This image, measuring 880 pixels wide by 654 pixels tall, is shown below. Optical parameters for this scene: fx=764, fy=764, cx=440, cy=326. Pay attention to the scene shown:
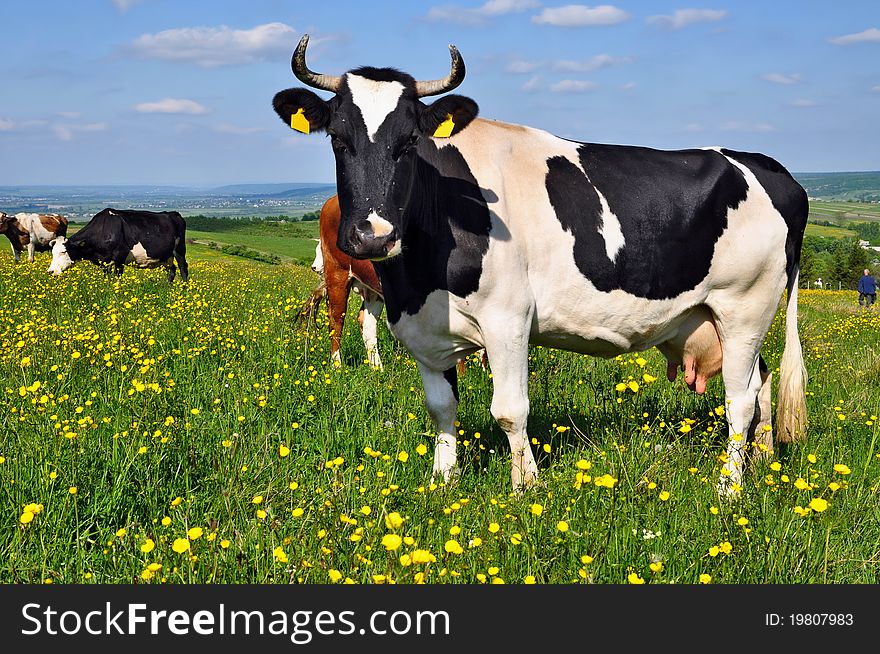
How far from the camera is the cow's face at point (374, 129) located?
4.38m

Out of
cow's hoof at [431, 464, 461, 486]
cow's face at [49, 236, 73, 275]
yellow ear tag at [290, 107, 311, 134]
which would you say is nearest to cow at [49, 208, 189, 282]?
cow's face at [49, 236, 73, 275]

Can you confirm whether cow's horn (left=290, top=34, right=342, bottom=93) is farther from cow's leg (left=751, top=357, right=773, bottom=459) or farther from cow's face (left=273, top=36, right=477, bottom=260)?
cow's leg (left=751, top=357, right=773, bottom=459)

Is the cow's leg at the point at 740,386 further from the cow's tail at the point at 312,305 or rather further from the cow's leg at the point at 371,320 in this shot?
the cow's tail at the point at 312,305

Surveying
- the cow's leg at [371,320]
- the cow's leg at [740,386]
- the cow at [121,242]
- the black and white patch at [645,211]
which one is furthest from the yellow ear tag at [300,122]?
the cow at [121,242]

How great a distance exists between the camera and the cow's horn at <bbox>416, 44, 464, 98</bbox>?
4.72 meters

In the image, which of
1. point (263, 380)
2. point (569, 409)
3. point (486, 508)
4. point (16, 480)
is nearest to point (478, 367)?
point (569, 409)

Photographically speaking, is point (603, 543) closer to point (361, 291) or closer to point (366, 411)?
point (366, 411)

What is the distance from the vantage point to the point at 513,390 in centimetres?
516

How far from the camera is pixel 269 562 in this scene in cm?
363

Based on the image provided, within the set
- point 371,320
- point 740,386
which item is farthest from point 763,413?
point 371,320

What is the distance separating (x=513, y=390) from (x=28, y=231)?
35.0m

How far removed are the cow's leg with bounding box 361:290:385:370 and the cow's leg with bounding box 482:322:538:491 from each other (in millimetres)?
3816

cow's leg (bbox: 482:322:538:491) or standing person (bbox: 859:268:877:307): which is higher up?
cow's leg (bbox: 482:322:538:491)

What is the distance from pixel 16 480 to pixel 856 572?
464cm
